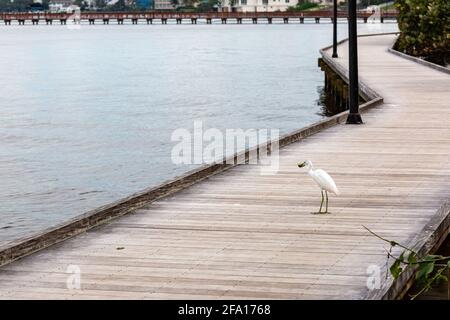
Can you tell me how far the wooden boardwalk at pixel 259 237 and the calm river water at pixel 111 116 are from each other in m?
5.29


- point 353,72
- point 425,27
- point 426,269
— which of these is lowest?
point 425,27

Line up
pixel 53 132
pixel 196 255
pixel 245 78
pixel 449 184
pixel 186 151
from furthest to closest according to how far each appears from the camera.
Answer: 1. pixel 245 78
2. pixel 53 132
3. pixel 186 151
4. pixel 449 184
5. pixel 196 255

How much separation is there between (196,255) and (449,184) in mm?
4613

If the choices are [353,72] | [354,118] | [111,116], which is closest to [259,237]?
[354,118]

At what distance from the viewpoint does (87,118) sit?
36469 millimetres

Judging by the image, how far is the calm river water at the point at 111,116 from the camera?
2105 cm

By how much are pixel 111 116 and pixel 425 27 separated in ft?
68.8

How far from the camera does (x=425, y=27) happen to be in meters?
53.0

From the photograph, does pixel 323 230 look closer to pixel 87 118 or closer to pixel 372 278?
pixel 372 278

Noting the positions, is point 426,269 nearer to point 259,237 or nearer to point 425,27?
point 259,237

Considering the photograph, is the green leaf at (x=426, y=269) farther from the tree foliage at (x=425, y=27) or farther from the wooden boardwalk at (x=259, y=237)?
the tree foliage at (x=425, y=27)

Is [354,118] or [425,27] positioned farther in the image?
[425,27]

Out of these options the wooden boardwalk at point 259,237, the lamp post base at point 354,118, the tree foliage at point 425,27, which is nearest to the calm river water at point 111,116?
the lamp post base at point 354,118
